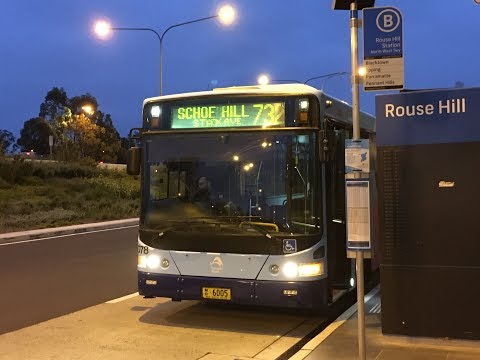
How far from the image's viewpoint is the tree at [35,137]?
3187 inches

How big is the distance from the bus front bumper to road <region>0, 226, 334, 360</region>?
440mm

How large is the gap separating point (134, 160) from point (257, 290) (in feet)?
7.59

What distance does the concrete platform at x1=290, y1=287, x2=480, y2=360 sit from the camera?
5754 millimetres

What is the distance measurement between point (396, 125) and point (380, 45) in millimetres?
1285

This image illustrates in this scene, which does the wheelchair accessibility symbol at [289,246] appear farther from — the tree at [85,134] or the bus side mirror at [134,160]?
the tree at [85,134]

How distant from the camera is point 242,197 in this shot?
7.12 meters

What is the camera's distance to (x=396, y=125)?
20.1ft

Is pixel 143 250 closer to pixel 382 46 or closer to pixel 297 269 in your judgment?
pixel 297 269

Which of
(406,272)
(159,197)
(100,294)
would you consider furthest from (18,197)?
(406,272)

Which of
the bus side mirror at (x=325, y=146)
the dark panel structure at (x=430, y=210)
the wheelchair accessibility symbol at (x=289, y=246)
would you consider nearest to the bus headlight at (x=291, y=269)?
the wheelchair accessibility symbol at (x=289, y=246)

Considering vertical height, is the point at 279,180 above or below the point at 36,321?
above

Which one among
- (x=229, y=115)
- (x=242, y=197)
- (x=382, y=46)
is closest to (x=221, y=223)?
(x=242, y=197)

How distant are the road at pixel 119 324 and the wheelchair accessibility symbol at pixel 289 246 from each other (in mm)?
1046

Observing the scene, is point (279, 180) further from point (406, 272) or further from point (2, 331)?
point (2, 331)
